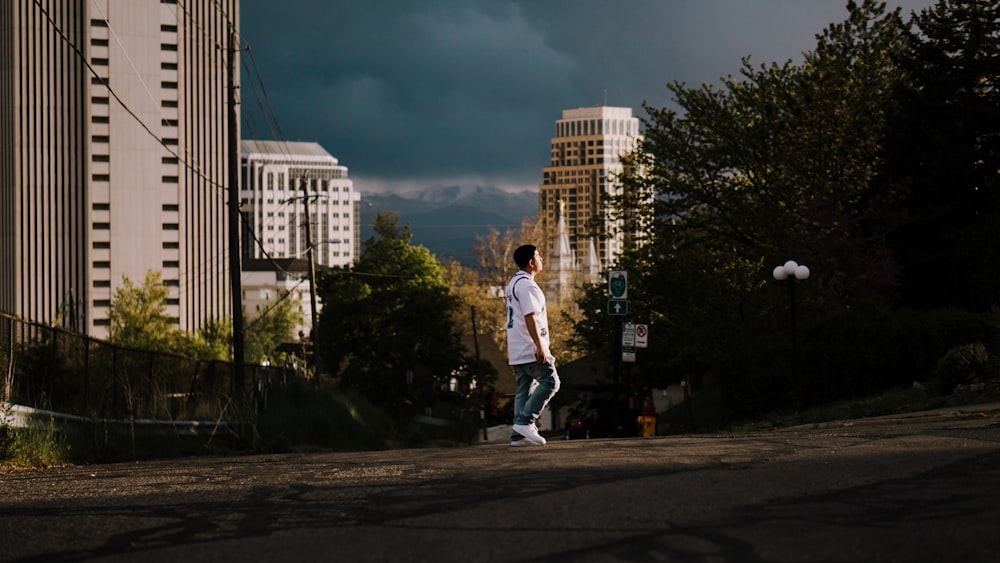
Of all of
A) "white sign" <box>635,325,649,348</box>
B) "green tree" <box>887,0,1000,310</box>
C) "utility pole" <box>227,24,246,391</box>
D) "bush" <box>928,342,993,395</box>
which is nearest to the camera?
"bush" <box>928,342,993,395</box>

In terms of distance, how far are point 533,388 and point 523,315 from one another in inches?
45.5

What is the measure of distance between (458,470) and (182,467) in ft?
11.3

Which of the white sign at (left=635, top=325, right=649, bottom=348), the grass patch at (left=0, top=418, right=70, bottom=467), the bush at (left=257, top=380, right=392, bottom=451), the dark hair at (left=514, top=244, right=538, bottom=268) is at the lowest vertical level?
the bush at (left=257, top=380, right=392, bottom=451)

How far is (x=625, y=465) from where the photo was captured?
31.2 ft

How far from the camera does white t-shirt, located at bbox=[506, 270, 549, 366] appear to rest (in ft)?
40.2

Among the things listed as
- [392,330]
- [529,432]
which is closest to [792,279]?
[529,432]

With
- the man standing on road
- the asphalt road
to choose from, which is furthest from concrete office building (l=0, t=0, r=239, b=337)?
the asphalt road

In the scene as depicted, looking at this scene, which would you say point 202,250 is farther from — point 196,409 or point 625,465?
point 625,465

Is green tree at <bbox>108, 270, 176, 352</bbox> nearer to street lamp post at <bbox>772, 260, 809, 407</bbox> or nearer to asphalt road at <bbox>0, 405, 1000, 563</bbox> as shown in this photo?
street lamp post at <bbox>772, 260, 809, 407</bbox>

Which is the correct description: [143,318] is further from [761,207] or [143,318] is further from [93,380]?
[93,380]

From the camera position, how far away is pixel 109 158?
10612 cm

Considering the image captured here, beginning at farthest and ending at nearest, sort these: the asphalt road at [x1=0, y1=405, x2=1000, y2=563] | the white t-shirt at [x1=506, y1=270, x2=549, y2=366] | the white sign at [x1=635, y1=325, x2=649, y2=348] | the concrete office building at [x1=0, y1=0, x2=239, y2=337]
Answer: the concrete office building at [x1=0, y1=0, x2=239, y2=337]
the white sign at [x1=635, y1=325, x2=649, y2=348]
the white t-shirt at [x1=506, y1=270, x2=549, y2=366]
the asphalt road at [x1=0, y1=405, x2=1000, y2=563]

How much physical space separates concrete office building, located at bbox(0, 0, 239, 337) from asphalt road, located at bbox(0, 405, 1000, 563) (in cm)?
8117

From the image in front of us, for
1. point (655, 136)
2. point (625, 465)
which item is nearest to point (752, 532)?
point (625, 465)
